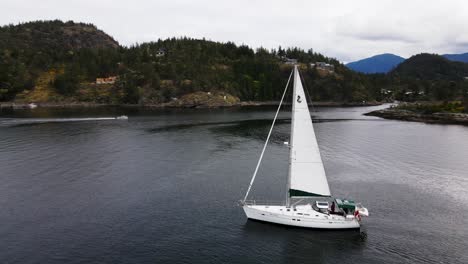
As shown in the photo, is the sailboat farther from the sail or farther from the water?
the water

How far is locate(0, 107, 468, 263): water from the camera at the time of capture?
131ft

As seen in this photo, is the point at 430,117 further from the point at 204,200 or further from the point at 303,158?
the point at 303,158

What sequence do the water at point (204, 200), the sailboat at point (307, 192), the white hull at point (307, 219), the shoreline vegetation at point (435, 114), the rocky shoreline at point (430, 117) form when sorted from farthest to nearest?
the shoreline vegetation at point (435, 114)
the rocky shoreline at point (430, 117)
the white hull at point (307, 219)
the sailboat at point (307, 192)
the water at point (204, 200)

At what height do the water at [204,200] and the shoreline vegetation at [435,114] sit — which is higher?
the shoreline vegetation at [435,114]

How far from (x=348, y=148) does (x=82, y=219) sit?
7241 centimetres

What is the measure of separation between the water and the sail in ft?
17.0

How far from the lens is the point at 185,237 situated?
43.1m

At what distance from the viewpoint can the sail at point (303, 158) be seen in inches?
1655

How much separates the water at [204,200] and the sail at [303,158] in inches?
204

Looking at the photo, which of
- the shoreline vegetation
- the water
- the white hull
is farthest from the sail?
→ the shoreline vegetation

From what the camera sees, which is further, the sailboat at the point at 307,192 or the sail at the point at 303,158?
the sailboat at the point at 307,192

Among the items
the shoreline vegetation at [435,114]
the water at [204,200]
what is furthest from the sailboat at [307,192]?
the shoreline vegetation at [435,114]

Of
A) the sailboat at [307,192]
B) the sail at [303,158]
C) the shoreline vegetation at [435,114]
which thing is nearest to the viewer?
the sail at [303,158]

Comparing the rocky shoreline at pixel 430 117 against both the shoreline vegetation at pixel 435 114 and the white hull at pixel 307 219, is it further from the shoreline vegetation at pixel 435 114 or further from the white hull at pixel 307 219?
the white hull at pixel 307 219
